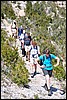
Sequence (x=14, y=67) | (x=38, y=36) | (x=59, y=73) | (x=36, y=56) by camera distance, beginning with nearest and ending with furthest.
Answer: (x=14, y=67)
(x=36, y=56)
(x=59, y=73)
(x=38, y=36)

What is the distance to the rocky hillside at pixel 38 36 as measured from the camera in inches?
495

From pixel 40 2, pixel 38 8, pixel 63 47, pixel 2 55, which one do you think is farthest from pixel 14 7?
pixel 2 55

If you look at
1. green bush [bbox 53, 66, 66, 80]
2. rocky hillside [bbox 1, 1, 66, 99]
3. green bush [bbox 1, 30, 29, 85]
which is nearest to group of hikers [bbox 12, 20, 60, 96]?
rocky hillside [bbox 1, 1, 66, 99]

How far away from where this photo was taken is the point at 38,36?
2378cm

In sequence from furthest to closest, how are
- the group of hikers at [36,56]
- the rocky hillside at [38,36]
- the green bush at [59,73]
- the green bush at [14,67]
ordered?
the green bush at [59,73] < the green bush at [14,67] < the rocky hillside at [38,36] < the group of hikers at [36,56]

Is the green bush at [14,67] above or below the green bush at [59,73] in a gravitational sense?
above

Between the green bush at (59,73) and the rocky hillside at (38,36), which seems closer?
the rocky hillside at (38,36)

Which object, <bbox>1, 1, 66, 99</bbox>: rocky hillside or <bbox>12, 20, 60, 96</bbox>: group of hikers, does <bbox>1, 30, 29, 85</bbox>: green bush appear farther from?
<bbox>12, 20, 60, 96</bbox>: group of hikers

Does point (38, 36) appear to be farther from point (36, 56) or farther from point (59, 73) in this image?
point (36, 56)

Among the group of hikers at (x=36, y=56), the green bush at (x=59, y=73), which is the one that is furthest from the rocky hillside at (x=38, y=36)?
the group of hikers at (x=36, y=56)

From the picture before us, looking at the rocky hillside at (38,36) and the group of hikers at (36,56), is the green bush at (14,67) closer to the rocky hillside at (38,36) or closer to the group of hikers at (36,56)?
the rocky hillside at (38,36)

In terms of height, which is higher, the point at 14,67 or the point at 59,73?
the point at 14,67

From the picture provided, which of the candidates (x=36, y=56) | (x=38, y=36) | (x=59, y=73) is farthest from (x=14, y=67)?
(x=38, y=36)

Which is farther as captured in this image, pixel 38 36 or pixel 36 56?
pixel 38 36
